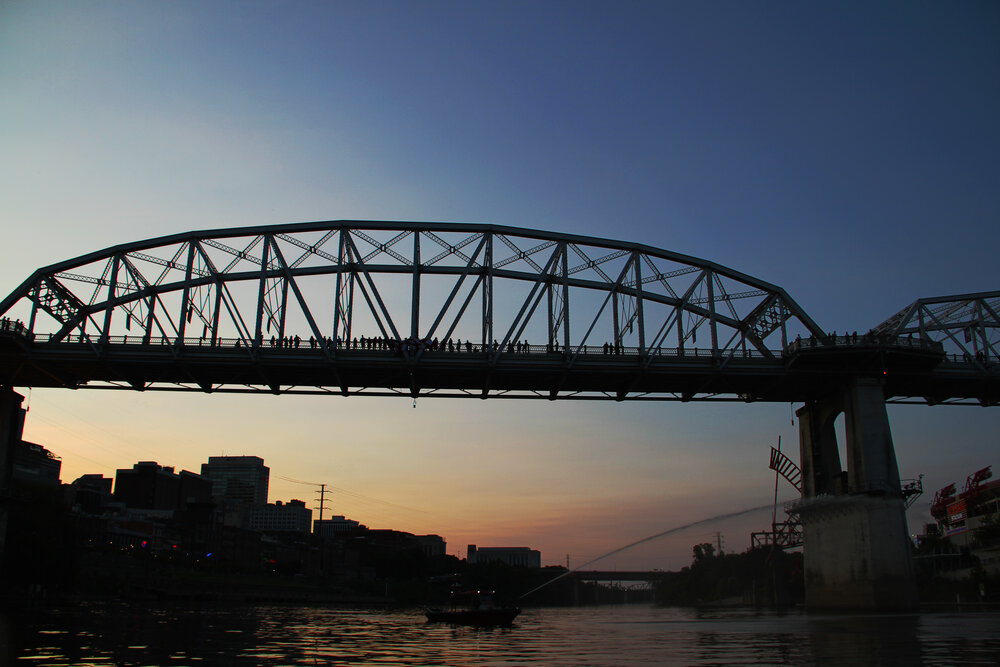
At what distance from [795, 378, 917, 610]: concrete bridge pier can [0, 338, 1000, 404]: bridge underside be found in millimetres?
4100

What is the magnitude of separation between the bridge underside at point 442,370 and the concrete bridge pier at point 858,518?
4100 millimetres

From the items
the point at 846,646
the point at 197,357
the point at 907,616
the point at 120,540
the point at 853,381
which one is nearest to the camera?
the point at 846,646

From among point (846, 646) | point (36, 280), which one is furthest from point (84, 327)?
point (846, 646)

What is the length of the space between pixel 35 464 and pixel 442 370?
141 m

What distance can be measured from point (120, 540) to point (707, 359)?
150 meters

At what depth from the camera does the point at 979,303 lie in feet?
275

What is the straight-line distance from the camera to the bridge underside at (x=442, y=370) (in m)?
70.2

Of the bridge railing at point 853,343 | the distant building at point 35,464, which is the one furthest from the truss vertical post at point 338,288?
the distant building at point 35,464

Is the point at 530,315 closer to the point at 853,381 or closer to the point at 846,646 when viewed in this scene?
the point at 853,381

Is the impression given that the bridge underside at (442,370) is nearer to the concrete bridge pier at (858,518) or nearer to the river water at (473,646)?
the concrete bridge pier at (858,518)

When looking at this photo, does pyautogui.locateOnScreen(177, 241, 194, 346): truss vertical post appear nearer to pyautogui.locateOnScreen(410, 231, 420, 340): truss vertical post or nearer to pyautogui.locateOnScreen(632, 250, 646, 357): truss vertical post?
pyautogui.locateOnScreen(410, 231, 420, 340): truss vertical post

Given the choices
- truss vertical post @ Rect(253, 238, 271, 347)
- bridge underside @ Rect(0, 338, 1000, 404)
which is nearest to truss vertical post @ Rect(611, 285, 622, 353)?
bridge underside @ Rect(0, 338, 1000, 404)

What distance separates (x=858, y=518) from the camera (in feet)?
236

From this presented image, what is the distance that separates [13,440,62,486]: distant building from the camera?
166 m
